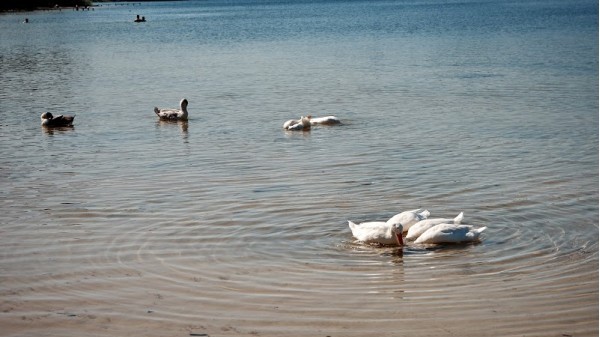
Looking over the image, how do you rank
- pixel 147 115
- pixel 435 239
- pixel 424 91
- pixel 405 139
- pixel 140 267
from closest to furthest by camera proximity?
1. pixel 140 267
2. pixel 435 239
3. pixel 405 139
4. pixel 147 115
5. pixel 424 91

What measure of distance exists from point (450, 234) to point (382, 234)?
0.72 metres

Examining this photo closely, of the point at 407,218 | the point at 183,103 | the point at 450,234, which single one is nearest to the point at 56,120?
the point at 183,103

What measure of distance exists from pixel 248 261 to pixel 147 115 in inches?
515

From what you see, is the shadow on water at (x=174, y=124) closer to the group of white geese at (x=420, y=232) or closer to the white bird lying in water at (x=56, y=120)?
the white bird lying in water at (x=56, y=120)

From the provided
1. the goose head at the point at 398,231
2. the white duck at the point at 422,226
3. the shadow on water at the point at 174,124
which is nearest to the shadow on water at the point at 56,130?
the shadow on water at the point at 174,124

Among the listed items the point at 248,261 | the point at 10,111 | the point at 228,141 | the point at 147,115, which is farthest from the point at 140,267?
the point at 10,111

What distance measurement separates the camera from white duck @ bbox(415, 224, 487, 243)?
30.9ft

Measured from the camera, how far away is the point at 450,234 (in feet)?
30.9

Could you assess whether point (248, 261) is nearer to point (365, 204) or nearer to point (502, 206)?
point (365, 204)

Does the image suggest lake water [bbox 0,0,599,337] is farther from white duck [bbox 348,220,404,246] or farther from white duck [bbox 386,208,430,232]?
white duck [bbox 386,208,430,232]

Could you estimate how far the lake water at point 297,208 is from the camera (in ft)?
24.6

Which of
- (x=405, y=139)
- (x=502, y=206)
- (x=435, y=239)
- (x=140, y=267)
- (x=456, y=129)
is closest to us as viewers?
(x=140, y=267)

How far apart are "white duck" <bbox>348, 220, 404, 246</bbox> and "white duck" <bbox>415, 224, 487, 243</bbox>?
32cm

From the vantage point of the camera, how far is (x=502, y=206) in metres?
11.2
